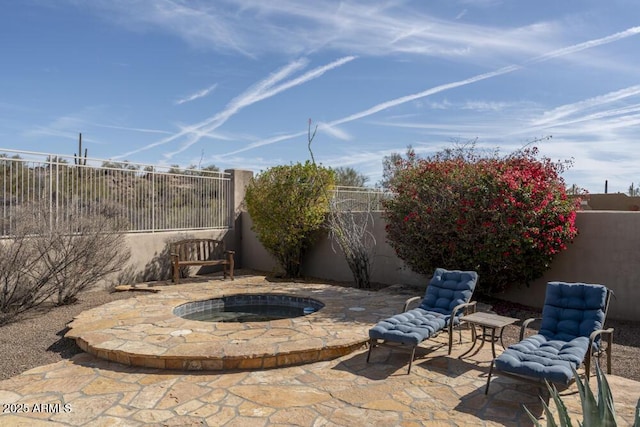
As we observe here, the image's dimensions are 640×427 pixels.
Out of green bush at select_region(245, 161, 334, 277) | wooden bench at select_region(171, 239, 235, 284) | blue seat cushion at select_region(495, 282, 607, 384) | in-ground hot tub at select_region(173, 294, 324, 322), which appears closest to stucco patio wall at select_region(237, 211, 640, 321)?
blue seat cushion at select_region(495, 282, 607, 384)

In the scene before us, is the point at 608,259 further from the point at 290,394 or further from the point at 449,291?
the point at 290,394

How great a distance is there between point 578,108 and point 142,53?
12.5 metres

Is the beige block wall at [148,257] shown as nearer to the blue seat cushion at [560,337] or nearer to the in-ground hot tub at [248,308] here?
the in-ground hot tub at [248,308]

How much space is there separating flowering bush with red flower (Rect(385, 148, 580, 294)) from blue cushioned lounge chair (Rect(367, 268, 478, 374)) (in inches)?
68.5

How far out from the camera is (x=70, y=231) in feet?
26.9

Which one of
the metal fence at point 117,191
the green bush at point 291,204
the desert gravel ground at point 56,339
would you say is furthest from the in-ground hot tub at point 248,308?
the metal fence at point 117,191

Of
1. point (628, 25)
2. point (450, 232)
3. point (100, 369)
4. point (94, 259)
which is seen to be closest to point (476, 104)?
point (628, 25)

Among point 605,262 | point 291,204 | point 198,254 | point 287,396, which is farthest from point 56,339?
point 605,262

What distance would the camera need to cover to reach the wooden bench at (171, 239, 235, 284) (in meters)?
10.2

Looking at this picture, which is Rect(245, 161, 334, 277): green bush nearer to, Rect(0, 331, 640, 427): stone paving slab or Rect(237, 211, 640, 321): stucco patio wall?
Rect(237, 211, 640, 321): stucco patio wall

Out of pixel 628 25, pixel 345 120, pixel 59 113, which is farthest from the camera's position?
pixel 345 120

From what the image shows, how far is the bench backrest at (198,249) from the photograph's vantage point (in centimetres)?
1100

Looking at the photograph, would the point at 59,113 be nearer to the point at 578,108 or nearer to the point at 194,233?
the point at 194,233

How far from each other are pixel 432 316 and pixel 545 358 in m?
1.70
